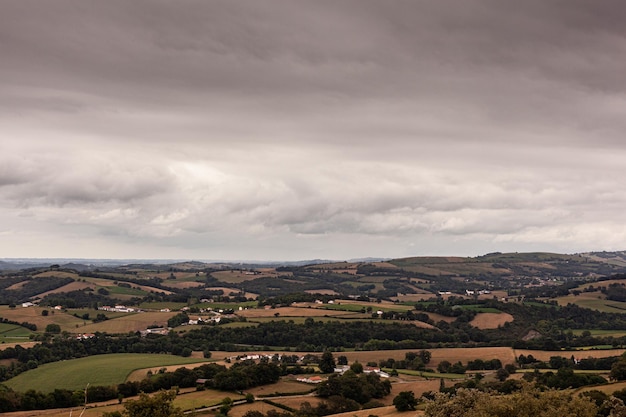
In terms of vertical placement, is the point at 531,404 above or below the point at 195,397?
above

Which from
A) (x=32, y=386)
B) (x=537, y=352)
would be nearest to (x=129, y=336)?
(x=32, y=386)

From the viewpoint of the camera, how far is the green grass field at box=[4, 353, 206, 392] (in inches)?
4505

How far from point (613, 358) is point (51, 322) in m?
162

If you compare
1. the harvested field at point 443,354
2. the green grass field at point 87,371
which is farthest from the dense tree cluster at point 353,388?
the green grass field at point 87,371

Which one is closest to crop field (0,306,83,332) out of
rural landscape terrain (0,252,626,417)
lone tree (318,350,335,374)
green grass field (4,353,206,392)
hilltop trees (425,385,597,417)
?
rural landscape terrain (0,252,626,417)

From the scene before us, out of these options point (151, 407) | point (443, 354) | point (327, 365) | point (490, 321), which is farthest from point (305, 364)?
point (490, 321)

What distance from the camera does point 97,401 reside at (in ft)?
295

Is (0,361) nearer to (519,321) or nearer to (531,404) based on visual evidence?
(531,404)

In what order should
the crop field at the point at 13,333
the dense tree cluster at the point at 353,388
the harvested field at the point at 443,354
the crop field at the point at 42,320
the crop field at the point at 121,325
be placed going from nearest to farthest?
1. the dense tree cluster at the point at 353,388
2. the harvested field at the point at 443,354
3. the crop field at the point at 13,333
4. the crop field at the point at 121,325
5. the crop field at the point at 42,320

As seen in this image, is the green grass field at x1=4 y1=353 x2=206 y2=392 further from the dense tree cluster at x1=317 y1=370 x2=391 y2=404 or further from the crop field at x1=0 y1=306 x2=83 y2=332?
the crop field at x1=0 y1=306 x2=83 y2=332

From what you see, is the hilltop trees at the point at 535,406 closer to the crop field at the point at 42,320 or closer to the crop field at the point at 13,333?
the crop field at the point at 13,333

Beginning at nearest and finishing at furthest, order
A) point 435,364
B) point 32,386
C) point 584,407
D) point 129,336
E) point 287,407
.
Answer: point 584,407 < point 287,407 < point 32,386 < point 435,364 < point 129,336

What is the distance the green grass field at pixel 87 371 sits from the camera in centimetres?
11444

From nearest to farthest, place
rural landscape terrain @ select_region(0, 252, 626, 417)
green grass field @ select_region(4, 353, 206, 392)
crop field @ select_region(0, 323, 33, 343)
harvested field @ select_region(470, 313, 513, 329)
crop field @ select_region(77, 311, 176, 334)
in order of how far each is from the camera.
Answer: rural landscape terrain @ select_region(0, 252, 626, 417)
green grass field @ select_region(4, 353, 206, 392)
crop field @ select_region(0, 323, 33, 343)
crop field @ select_region(77, 311, 176, 334)
harvested field @ select_region(470, 313, 513, 329)
